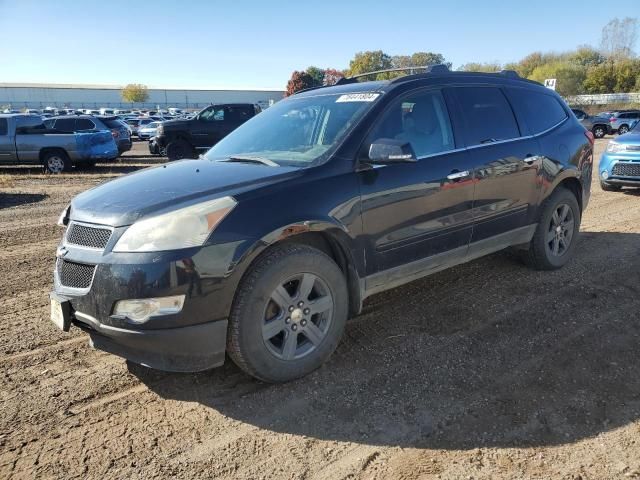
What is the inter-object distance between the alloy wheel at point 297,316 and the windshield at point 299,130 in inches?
32.6

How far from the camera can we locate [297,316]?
3141mm

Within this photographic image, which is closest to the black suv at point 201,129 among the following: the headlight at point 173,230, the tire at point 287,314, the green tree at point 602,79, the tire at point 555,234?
the tire at point 555,234

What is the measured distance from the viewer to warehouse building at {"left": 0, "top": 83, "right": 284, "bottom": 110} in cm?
10088

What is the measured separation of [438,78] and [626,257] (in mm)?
3163

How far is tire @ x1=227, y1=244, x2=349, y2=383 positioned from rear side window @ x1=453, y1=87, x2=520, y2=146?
1.88 m

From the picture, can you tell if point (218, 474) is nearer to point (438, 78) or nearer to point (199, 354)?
point (199, 354)

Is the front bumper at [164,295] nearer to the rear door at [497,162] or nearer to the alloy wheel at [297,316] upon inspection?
the alloy wheel at [297,316]

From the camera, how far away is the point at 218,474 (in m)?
2.42

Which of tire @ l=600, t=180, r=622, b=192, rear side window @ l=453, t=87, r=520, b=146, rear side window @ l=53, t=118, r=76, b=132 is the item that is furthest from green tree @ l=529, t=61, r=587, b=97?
rear side window @ l=453, t=87, r=520, b=146

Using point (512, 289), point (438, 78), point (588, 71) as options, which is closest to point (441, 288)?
point (512, 289)

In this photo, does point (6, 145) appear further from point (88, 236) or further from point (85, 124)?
point (88, 236)

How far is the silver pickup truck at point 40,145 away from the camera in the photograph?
14516 mm

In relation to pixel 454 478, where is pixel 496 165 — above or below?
above

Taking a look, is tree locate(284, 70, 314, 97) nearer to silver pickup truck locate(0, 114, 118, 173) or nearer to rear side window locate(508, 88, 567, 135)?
silver pickup truck locate(0, 114, 118, 173)
